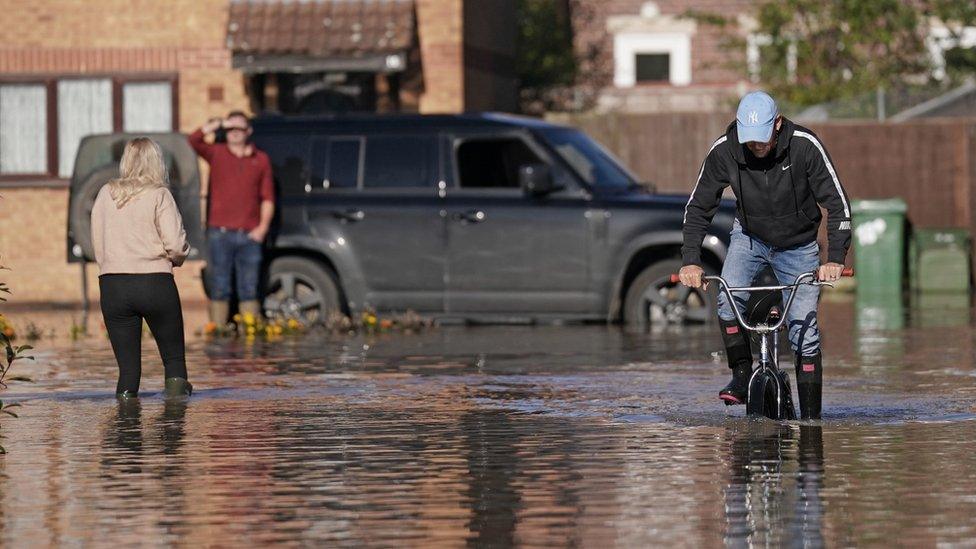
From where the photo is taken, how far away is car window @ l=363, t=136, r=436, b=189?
21.0m

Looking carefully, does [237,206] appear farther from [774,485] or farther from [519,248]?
[774,485]

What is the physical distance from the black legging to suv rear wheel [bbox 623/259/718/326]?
7259 mm

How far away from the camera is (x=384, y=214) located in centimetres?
2086

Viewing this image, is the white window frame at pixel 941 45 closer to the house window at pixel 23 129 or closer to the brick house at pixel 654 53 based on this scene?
the brick house at pixel 654 53

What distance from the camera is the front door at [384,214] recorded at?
20844mm

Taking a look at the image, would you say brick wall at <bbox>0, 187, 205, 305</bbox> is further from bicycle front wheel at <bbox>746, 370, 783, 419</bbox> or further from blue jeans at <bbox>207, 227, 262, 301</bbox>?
bicycle front wheel at <bbox>746, 370, 783, 419</bbox>

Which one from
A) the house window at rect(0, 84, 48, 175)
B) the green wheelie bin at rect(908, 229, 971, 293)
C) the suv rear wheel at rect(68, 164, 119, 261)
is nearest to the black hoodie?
the suv rear wheel at rect(68, 164, 119, 261)

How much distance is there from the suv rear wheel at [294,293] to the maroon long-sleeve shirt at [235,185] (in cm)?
74

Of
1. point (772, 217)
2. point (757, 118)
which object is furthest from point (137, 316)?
point (757, 118)

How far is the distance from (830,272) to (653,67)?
39435 millimetres

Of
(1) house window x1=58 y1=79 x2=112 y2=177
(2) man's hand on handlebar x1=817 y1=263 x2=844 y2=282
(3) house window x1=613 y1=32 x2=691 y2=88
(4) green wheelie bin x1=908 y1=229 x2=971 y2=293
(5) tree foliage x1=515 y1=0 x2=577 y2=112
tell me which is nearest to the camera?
(2) man's hand on handlebar x1=817 y1=263 x2=844 y2=282

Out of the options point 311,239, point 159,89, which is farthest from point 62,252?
point 311,239

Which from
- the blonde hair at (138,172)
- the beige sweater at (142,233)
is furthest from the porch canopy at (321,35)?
the beige sweater at (142,233)

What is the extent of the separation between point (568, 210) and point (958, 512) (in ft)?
38.6
